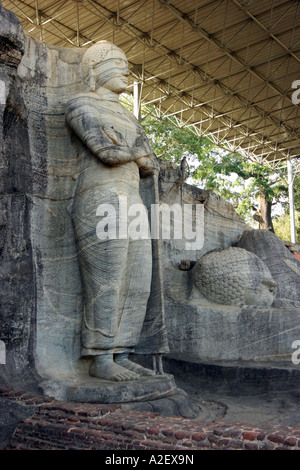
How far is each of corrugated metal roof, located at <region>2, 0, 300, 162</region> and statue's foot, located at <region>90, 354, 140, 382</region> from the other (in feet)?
34.9

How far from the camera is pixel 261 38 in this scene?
15.0 metres

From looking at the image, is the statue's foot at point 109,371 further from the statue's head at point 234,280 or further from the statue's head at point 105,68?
the statue's head at point 105,68

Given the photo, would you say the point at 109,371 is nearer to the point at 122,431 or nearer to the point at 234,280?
the point at 122,431

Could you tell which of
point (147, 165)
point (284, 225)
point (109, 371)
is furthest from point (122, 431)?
point (284, 225)

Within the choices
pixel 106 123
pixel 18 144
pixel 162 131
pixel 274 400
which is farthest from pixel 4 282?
pixel 162 131

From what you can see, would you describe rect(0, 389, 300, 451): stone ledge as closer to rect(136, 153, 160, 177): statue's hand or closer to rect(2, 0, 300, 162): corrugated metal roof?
rect(136, 153, 160, 177): statue's hand

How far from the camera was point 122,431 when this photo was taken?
3.35 metres

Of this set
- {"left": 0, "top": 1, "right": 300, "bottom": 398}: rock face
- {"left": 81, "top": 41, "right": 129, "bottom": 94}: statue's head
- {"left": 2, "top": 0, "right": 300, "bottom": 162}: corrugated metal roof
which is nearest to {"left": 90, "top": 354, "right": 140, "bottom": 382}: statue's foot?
{"left": 0, "top": 1, "right": 300, "bottom": 398}: rock face

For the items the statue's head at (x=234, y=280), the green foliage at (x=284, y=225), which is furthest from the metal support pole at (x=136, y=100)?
the green foliage at (x=284, y=225)

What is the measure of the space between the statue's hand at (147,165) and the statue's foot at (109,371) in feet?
5.62

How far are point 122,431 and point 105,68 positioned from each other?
329 centimetres

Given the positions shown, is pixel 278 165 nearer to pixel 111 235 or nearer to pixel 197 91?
pixel 197 91
